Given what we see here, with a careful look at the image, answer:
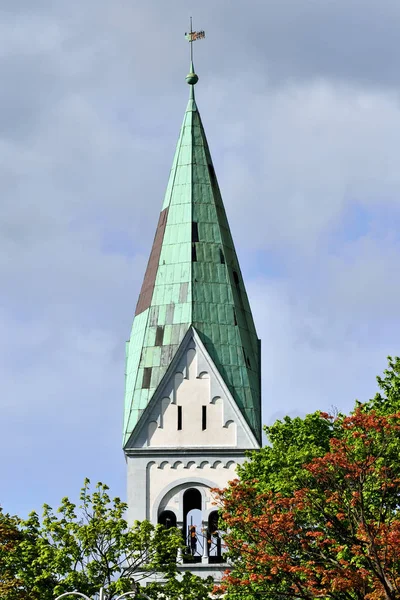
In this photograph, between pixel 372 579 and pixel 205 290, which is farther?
pixel 205 290

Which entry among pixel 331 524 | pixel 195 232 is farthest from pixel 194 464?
pixel 331 524

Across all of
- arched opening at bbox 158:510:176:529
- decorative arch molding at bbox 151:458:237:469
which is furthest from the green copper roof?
arched opening at bbox 158:510:176:529

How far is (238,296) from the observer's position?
2726 inches

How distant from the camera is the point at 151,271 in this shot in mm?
69875

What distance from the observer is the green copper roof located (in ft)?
220

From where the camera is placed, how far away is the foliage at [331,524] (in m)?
42.7

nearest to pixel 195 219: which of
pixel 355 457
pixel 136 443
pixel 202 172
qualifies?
pixel 202 172

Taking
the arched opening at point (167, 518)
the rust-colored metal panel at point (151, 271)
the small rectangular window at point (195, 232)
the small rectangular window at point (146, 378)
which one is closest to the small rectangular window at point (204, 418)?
the small rectangular window at point (146, 378)

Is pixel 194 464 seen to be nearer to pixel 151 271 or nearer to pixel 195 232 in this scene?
pixel 151 271

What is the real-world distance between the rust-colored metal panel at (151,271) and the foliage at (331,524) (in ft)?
66.6

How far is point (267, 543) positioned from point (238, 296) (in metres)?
25.1

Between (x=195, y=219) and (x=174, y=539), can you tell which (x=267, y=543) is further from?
(x=195, y=219)

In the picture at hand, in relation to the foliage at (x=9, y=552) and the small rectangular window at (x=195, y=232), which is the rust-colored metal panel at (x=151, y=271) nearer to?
the small rectangular window at (x=195, y=232)

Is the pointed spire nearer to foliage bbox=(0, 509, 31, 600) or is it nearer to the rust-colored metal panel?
the rust-colored metal panel
